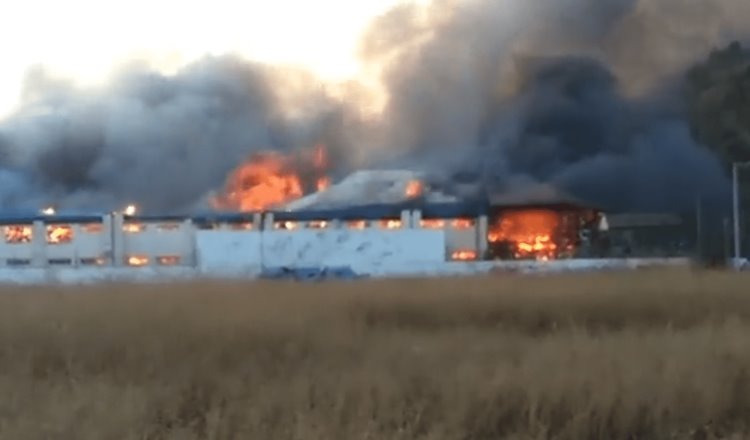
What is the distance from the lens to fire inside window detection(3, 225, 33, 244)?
45344 millimetres

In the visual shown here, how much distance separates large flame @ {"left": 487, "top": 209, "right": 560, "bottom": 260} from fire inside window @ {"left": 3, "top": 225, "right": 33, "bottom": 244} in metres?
19.5

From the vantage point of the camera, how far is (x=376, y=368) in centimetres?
995

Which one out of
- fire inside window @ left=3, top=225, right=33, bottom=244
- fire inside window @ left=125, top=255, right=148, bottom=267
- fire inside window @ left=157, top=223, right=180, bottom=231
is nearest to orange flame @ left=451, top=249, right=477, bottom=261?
fire inside window @ left=157, top=223, right=180, bottom=231

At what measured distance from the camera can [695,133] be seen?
4650cm

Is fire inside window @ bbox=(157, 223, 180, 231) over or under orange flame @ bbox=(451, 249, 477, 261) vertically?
over

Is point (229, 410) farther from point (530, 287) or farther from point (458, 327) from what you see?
point (530, 287)

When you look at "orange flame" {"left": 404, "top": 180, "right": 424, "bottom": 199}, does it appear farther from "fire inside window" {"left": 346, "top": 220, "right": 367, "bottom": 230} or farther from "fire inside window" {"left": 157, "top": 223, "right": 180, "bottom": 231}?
"fire inside window" {"left": 157, "top": 223, "right": 180, "bottom": 231}

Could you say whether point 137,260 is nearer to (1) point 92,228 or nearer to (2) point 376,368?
(1) point 92,228

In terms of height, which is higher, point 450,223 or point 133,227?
point 133,227

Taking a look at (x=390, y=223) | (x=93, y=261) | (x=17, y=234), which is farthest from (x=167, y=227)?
(x=390, y=223)

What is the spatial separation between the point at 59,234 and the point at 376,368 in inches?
1473

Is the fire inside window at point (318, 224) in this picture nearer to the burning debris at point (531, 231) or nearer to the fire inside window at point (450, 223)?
the fire inside window at point (450, 223)

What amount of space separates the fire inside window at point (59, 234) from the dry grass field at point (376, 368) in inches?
1138

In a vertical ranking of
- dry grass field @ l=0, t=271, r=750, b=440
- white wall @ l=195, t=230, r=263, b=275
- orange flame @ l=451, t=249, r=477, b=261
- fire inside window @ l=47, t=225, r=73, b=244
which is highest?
fire inside window @ l=47, t=225, r=73, b=244
